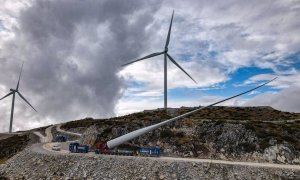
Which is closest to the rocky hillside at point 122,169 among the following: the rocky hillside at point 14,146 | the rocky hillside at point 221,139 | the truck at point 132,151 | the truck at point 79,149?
the truck at point 132,151

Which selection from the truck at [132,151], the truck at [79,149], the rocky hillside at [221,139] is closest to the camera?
the rocky hillside at [221,139]

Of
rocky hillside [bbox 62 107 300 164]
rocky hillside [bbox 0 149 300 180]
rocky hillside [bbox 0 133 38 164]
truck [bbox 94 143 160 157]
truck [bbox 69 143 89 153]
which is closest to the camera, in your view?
rocky hillside [bbox 0 149 300 180]

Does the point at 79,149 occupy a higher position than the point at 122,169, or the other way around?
the point at 79,149

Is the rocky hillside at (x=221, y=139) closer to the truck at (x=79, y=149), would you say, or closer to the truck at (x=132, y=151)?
Result: the truck at (x=132, y=151)

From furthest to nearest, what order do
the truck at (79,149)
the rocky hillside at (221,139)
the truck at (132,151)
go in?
the truck at (79,149), the truck at (132,151), the rocky hillside at (221,139)

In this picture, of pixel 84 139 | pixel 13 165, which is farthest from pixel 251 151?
pixel 13 165

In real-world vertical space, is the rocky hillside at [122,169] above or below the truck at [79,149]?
below

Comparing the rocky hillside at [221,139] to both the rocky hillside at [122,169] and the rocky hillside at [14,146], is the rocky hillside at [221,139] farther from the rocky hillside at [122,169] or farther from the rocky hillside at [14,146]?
the rocky hillside at [14,146]

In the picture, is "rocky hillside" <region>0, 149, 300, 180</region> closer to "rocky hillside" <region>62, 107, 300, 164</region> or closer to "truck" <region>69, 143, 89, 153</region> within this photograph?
"truck" <region>69, 143, 89, 153</region>

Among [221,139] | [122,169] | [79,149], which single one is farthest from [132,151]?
[221,139]

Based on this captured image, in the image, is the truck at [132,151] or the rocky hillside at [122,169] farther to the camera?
the truck at [132,151]

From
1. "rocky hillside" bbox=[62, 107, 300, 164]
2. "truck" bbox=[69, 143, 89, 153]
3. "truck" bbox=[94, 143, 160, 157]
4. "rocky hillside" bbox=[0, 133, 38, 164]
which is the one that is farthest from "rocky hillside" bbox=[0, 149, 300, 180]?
"rocky hillside" bbox=[0, 133, 38, 164]

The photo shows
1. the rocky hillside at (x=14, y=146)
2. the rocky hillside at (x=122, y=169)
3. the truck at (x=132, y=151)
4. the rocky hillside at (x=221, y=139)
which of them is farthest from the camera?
the rocky hillside at (x=14, y=146)

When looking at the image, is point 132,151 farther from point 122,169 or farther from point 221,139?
point 221,139
